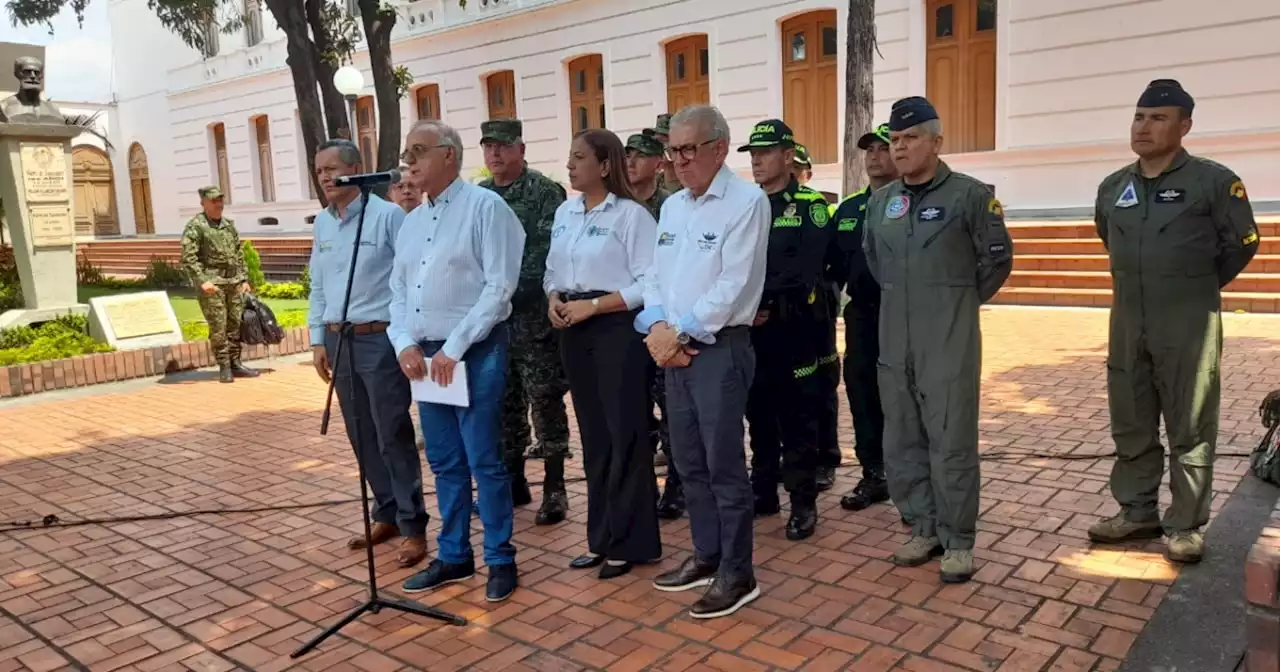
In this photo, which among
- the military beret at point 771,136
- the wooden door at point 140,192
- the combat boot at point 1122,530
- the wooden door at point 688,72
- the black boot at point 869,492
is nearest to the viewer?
the combat boot at point 1122,530

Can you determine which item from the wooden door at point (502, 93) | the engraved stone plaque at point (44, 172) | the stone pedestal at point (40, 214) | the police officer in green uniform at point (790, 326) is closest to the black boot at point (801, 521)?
the police officer in green uniform at point (790, 326)

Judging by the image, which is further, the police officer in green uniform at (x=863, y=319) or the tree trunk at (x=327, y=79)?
the tree trunk at (x=327, y=79)

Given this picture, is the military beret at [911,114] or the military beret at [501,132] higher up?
the military beret at [501,132]

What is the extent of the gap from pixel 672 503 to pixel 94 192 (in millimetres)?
33114

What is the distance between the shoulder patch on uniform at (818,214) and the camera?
4.29m

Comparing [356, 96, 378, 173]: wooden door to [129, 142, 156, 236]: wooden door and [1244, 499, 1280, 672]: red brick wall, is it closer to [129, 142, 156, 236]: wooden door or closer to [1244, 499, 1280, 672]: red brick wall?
[129, 142, 156, 236]: wooden door

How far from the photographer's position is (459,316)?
3.83 meters

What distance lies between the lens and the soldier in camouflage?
14.9 ft

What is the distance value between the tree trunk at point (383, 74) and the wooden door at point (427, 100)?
29.6 ft

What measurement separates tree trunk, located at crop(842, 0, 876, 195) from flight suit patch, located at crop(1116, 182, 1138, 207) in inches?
267

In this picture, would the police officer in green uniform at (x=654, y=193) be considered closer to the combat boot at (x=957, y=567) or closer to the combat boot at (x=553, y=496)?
the combat boot at (x=553, y=496)

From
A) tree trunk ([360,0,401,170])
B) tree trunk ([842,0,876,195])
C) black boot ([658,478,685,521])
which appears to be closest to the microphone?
black boot ([658,478,685,521])

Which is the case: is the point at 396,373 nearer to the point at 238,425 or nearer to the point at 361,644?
the point at 361,644

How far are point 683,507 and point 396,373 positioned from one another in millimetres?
1556
